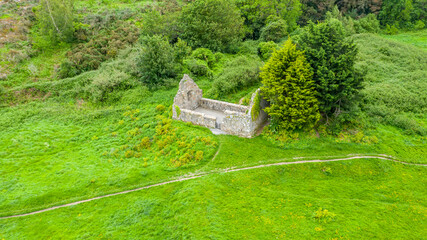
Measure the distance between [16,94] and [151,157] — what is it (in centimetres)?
2754

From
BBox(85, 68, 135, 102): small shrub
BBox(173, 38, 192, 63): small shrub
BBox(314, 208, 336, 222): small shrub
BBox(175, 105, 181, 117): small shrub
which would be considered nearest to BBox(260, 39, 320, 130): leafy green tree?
BBox(314, 208, 336, 222): small shrub

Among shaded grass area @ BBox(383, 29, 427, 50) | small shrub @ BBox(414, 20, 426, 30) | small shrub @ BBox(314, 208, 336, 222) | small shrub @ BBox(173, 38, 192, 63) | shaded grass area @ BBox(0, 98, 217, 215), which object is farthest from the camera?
small shrub @ BBox(414, 20, 426, 30)

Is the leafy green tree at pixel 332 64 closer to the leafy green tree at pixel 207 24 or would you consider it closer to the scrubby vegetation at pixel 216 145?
the scrubby vegetation at pixel 216 145

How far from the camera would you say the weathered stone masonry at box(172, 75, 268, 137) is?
26.6 m

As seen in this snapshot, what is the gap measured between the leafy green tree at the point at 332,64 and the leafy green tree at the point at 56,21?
48.5m

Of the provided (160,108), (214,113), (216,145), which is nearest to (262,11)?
(214,113)

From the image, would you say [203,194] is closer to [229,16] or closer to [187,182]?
[187,182]

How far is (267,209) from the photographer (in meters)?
19.7

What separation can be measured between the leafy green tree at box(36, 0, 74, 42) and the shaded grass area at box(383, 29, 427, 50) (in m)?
72.5

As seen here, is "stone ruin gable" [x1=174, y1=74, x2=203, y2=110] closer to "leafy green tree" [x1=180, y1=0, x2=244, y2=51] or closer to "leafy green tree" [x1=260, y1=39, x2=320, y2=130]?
"leafy green tree" [x1=260, y1=39, x2=320, y2=130]

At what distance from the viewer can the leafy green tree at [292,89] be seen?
963 inches

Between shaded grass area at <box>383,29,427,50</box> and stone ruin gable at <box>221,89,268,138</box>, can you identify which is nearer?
stone ruin gable at <box>221,89,268,138</box>

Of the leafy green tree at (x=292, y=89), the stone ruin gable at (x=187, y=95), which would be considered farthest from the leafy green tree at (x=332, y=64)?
the stone ruin gable at (x=187, y=95)

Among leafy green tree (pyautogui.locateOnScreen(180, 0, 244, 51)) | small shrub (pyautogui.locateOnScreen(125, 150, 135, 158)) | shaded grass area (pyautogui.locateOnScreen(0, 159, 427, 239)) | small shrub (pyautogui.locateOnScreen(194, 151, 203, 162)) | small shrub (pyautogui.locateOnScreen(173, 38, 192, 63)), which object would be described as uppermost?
leafy green tree (pyautogui.locateOnScreen(180, 0, 244, 51))
